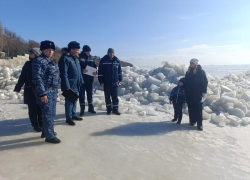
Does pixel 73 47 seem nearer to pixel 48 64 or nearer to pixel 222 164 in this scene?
pixel 48 64

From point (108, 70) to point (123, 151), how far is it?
264 cm

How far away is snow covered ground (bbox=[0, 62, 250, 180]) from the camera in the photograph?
252cm

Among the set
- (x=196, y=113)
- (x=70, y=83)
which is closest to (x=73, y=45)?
(x=70, y=83)

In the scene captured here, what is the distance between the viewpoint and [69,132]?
3.80m

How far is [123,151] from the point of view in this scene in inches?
123

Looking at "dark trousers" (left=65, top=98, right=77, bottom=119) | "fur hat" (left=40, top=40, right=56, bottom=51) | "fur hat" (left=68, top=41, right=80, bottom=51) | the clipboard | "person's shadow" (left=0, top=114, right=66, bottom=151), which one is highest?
"fur hat" (left=68, top=41, right=80, bottom=51)

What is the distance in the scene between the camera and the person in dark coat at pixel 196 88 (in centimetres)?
447

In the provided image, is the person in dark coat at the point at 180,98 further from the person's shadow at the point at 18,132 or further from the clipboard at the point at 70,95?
the person's shadow at the point at 18,132

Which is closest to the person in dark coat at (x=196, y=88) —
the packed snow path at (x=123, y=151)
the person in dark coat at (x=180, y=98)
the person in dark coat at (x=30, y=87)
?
the person in dark coat at (x=180, y=98)

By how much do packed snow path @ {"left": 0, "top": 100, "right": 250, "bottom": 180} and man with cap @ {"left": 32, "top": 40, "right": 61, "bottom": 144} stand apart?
0.38m

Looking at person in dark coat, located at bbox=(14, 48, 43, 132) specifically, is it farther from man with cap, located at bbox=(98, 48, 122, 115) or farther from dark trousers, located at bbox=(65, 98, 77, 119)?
man with cap, located at bbox=(98, 48, 122, 115)

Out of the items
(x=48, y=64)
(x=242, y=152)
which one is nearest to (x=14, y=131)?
(x=48, y=64)

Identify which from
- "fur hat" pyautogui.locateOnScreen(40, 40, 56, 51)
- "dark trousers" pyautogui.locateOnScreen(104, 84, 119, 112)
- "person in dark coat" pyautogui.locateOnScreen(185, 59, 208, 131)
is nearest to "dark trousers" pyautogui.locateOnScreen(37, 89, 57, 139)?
"fur hat" pyautogui.locateOnScreen(40, 40, 56, 51)

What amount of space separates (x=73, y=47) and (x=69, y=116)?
5.16 feet
